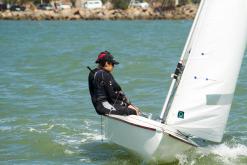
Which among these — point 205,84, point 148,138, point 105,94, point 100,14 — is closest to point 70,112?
point 105,94

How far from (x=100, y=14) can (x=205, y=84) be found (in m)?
80.9

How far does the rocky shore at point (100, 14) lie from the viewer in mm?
88425

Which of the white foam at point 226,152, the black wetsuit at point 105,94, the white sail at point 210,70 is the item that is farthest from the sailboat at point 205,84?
the white foam at point 226,152

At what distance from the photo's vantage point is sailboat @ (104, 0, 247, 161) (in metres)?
8.73

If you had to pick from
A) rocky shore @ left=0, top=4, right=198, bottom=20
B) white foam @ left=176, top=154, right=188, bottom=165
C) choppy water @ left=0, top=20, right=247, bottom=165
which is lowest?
rocky shore @ left=0, top=4, right=198, bottom=20

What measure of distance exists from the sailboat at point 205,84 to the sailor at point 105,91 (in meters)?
0.43

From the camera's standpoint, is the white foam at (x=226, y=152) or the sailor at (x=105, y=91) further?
the white foam at (x=226, y=152)

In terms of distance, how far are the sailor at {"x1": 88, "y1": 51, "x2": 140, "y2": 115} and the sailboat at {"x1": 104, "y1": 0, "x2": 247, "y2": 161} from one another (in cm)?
43

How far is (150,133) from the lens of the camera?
8625 mm

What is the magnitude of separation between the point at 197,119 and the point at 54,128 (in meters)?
4.05

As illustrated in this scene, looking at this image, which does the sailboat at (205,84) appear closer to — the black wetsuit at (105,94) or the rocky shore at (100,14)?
the black wetsuit at (105,94)

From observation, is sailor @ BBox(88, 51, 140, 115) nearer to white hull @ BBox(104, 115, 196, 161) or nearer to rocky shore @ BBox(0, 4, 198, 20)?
white hull @ BBox(104, 115, 196, 161)

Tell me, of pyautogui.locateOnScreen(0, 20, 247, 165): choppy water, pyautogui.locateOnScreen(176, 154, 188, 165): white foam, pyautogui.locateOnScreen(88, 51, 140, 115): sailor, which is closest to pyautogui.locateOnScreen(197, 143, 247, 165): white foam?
pyautogui.locateOnScreen(0, 20, 247, 165): choppy water

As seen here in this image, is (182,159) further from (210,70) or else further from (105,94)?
(105,94)
